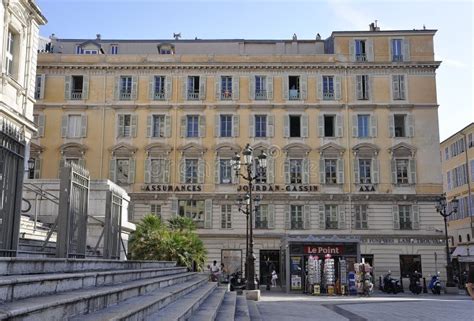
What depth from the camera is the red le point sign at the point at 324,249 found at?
27234 mm

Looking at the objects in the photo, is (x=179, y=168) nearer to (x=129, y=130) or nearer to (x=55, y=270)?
(x=129, y=130)

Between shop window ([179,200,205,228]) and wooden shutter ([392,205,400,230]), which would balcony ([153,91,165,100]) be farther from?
wooden shutter ([392,205,400,230])

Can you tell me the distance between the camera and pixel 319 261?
88.8 feet

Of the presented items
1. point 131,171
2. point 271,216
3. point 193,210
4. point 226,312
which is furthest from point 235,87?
point 226,312

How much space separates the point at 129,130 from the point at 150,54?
5866 millimetres

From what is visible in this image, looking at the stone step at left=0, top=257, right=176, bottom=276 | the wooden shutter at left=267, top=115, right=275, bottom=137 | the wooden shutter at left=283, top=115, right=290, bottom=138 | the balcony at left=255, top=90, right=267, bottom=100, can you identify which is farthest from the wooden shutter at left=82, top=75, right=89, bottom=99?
the stone step at left=0, top=257, right=176, bottom=276

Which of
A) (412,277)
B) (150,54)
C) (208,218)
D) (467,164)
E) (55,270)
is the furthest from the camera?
(467,164)

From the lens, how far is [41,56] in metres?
37.0

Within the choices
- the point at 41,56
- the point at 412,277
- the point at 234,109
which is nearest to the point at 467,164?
the point at 412,277

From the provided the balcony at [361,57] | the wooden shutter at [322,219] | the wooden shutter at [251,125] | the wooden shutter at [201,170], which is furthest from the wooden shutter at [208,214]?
the balcony at [361,57]

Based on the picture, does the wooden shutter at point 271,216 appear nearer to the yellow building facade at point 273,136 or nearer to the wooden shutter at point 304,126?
the yellow building facade at point 273,136

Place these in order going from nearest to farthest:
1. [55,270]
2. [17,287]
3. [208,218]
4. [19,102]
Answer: [17,287]
[55,270]
[19,102]
[208,218]

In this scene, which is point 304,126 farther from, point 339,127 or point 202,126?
point 202,126

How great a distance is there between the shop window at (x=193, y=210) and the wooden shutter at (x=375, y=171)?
11622 millimetres
